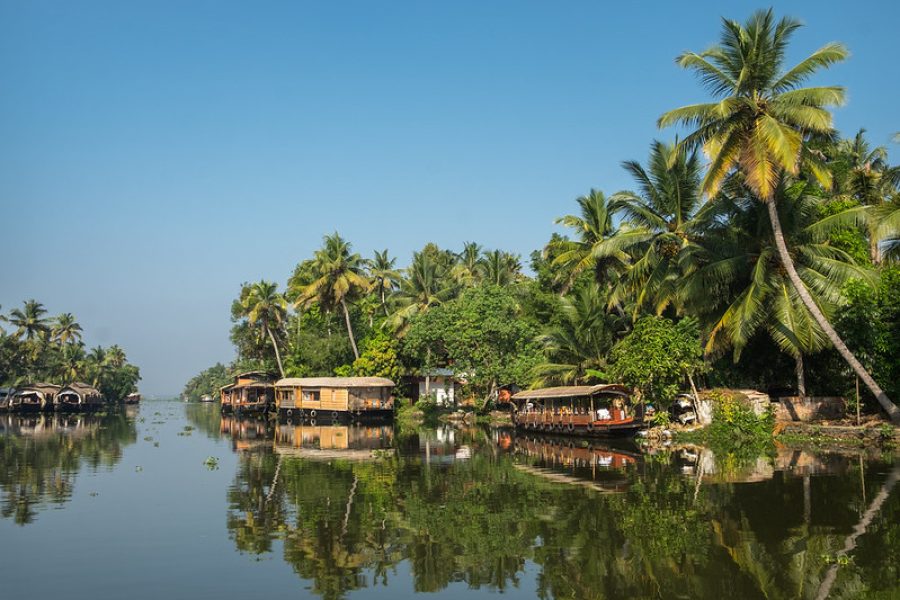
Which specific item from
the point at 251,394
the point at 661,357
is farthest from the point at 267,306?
the point at 661,357

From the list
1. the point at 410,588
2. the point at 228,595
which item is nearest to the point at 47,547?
the point at 228,595

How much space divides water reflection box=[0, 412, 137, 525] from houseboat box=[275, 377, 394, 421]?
38.4 ft

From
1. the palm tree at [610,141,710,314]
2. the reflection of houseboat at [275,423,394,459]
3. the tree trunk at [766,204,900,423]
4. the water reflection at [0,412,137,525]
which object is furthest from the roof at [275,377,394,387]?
the tree trunk at [766,204,900,423]

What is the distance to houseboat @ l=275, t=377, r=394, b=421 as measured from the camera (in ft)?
155

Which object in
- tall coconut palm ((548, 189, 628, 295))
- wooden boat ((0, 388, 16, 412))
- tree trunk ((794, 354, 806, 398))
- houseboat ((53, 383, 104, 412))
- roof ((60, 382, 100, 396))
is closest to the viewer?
tree trunk ((794, 354, 806, 398))

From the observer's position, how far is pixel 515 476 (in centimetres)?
2033

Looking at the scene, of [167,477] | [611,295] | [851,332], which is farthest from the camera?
[611,295]

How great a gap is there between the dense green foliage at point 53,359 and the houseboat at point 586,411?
64.0 metres

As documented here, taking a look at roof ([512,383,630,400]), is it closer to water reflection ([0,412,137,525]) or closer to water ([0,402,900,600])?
water ([0,402,900,600])

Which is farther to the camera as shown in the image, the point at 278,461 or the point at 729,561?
the point at 278,461

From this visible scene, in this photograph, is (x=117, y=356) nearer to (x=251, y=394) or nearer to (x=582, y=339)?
(x=251, y=394)

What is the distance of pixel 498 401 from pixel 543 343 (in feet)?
34.8

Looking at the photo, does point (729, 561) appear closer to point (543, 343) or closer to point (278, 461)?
point (278, 461)

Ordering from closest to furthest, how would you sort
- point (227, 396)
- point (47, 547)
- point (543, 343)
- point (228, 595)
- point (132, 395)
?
point (228, 595)
point (47, 547)
point (543, 343)
point (227, 396)
point (132, 395)
